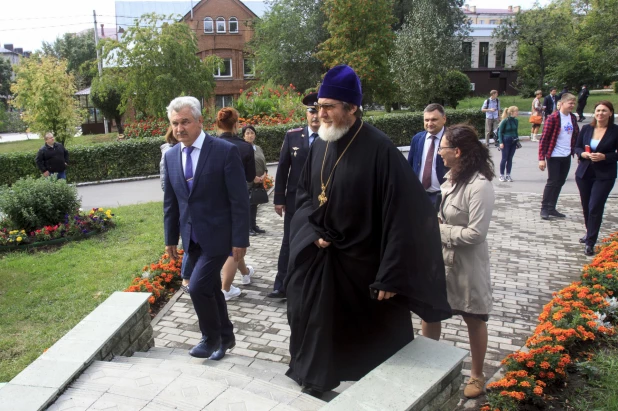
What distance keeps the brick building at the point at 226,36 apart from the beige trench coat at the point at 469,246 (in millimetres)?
42634

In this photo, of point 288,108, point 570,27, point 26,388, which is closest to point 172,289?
point 26,388

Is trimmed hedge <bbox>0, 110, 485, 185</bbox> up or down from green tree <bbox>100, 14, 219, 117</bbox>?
down

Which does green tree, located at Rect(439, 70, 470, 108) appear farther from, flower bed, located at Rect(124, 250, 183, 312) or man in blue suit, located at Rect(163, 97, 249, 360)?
man in blue suit, located at Rect(163, 97, 249, 360)

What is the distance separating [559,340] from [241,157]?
388 centimetres

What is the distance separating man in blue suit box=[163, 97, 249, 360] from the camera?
162 inches

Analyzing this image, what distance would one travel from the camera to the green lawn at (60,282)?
17.5 feet

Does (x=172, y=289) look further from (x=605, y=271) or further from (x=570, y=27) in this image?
(x=570, y=27)

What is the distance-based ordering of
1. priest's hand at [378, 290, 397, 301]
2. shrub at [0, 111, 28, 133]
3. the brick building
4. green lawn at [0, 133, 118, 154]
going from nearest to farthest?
priest's hand at [378, 290, 397, 301]
green lawn at [0, 133, 118, 154]
the brick building
shrub at [0, 111, 28, 133]

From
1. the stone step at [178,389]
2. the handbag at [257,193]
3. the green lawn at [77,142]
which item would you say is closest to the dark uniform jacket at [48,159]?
the handbag at [257,193]

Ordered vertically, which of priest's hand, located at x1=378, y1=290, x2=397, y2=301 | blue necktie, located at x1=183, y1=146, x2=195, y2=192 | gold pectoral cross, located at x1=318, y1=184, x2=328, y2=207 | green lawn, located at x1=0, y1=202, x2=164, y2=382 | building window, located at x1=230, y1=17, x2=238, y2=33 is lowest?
green lawn, located at x1=0, y1=202, x2=164, y2=382

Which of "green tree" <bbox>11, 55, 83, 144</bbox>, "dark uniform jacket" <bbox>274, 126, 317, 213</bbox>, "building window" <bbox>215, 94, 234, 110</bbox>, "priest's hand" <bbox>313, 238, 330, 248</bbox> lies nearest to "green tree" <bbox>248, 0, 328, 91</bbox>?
"building window" <bbox>215, 94, 234, 110</bbox>

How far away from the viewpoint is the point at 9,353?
5055 millimetres

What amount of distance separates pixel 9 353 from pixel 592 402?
480 centimetres

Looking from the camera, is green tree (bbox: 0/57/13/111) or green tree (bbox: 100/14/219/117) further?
green tree (bbox: 0/57/13/111)
